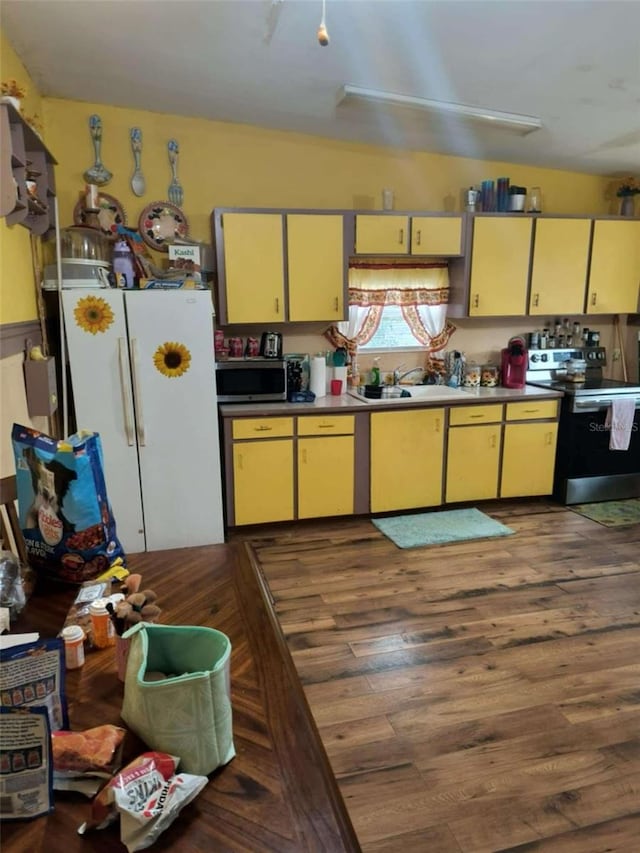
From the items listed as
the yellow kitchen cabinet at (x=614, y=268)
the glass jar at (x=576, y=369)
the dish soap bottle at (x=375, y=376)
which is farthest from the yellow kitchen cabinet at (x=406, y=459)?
the yellow kitchen cabinet at (x=614, y=268)

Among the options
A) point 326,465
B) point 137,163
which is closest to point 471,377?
point 326,465

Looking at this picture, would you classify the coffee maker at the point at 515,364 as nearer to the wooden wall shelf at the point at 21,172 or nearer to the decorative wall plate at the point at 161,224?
the decorative wall plate at the point at 161,224

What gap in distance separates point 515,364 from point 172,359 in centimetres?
271

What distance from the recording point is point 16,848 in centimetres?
76

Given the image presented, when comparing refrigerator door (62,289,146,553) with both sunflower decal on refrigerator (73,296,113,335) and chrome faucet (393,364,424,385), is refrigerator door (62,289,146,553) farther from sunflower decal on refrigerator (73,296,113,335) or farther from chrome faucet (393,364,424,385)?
chrome faucet (393,364,424,385)

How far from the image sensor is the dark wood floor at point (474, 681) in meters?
1.73

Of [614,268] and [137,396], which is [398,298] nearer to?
[614,268]

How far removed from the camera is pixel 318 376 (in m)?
4.02

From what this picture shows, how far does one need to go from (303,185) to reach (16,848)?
4000mm

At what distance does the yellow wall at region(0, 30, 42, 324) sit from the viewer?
2320 mm

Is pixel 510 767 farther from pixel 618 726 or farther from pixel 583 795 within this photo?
pixel 618 726

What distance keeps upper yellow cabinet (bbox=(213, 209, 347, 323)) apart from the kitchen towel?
2.20 m

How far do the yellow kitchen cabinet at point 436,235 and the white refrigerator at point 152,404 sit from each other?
1695mm

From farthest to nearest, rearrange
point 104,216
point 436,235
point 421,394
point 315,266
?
point 421,394
point 436,235
point 315,266
point 104,216
